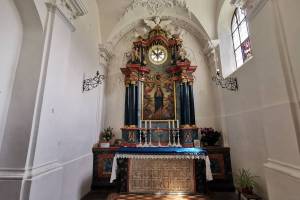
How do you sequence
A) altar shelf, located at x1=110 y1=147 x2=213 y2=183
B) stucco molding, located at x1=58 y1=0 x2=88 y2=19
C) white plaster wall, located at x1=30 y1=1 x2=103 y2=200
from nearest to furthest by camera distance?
white plaster wall, located at x1=30 y1=1 x2=103 y2=200 < stucco molding, located at x1=58 y1=0 x2=88 y2=19 < altar shelf, located at x1=110 y1=147 x2=213 y2=183

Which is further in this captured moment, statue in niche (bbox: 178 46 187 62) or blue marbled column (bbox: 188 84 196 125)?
statue in niche (bbox: 178 46 187 62)

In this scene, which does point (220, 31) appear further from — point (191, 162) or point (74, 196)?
point (74, 196)

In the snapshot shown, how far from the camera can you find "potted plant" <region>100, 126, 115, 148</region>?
14.3 ft

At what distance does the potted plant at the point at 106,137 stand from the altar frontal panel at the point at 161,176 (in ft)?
3.15

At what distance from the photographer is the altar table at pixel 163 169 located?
3658 millimetres

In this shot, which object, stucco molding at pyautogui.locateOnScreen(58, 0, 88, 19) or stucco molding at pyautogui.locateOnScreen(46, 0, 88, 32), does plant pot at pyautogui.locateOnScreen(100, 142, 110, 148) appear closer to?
stucco molding at pyautogui.locateOnScreen(46, 0, 88, 32)

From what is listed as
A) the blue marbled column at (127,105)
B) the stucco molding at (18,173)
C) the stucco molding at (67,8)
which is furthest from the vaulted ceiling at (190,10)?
the stucco molding at (18,173)

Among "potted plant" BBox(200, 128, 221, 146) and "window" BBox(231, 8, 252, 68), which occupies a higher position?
"window" BBox(231, 8, 252, 68)

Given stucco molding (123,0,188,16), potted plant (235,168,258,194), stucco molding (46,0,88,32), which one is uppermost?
stucco molding (123,0,188,16)

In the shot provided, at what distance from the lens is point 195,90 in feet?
16.8

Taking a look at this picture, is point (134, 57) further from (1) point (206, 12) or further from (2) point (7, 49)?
(2) point (7, 49)

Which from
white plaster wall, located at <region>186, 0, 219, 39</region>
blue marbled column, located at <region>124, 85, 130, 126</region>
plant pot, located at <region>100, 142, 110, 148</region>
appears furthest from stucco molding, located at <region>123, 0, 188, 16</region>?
plant pot, located at <region>100, 142, 110, 148</region>

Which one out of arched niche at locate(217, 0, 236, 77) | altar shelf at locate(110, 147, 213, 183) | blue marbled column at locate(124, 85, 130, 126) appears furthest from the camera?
blue marbled column at locate(124, 85, 130, 126)

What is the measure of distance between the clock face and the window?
79.7 inches
